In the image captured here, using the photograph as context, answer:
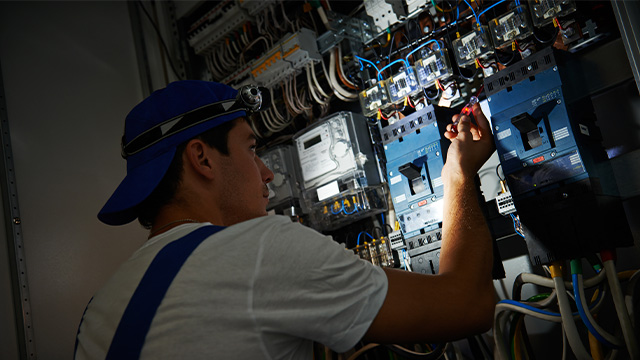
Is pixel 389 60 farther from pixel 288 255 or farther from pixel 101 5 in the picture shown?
pixel 101 5

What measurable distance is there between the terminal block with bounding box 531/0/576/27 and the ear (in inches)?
50.3

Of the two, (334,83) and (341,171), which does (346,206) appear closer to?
(341,171)

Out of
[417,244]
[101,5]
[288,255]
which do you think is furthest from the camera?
[101,5]

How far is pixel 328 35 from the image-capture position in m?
2.57

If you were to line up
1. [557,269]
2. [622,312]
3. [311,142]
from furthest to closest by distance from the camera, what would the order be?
[311,142] → [557,269] → [622,312]

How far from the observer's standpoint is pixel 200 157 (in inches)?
50.8

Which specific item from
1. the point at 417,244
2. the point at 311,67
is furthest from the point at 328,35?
the point at 417,244

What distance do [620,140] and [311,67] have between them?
1.45m

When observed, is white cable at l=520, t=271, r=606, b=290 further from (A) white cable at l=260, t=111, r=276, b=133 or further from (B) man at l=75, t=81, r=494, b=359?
(A) white cable at l=260, t=111, r=276, b=133

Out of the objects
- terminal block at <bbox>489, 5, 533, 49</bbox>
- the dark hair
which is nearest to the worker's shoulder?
the dark hair

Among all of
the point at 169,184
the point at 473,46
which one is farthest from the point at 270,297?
the point at 473,46

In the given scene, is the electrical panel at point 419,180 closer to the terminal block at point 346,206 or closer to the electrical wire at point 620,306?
the terminal block at point 346,206

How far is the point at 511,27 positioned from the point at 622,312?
1.04 m

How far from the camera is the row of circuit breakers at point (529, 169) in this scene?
1581 mm
